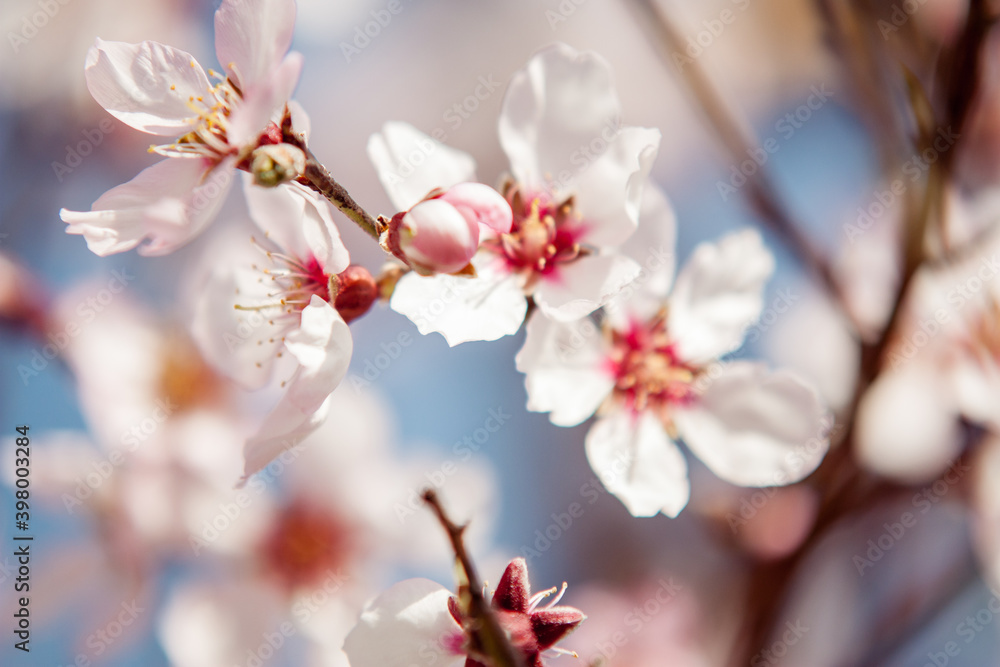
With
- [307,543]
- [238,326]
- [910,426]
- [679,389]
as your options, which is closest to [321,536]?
[307,543]

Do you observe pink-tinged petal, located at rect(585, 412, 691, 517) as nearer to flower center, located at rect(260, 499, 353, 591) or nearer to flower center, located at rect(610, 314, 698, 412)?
flower center, located at rect(610, 314, 698, 412)

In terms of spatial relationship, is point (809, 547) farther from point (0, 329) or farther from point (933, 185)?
point (0, 329)

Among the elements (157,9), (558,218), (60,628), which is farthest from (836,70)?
(60,628)

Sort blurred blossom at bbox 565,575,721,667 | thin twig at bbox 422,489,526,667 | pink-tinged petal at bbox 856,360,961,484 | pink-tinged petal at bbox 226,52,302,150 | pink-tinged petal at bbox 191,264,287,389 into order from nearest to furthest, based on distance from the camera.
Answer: thin twig at bbox 422,489,526,667
pink-tinged petal at bbox 226,52,302,150
pink-tinged petal at bbox 191,264,287,389
pink-tinged petal at bbox 856,360,961,484
blurred blossom at bbox 565,575,721,667

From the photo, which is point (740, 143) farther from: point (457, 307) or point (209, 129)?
point (209, 129)

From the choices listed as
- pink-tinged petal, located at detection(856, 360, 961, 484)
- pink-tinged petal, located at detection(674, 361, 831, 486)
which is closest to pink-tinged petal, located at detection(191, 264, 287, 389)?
pink-tinged petal, located at detection(674, 361, 831, 486)

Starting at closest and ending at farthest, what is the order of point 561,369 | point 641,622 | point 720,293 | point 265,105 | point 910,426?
point 265,105 → point 561,369 → point 720,293 → point 910,426 → point 641,622
